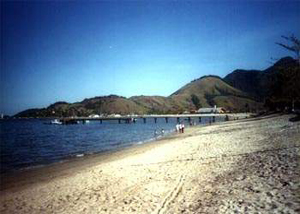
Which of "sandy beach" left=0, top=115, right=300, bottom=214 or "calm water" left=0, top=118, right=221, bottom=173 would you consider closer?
"sandy beach" left=0, top=115, right=300, bottom=214

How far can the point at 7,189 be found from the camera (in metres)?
17.3

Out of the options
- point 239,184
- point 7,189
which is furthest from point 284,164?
point 7,189

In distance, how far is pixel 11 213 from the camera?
12086 mm

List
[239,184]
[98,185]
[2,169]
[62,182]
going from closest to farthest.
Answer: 1. [239,184]
2. [98,185]
3. [62,182]
4. [2,169]

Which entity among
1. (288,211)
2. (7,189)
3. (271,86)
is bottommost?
(7,189)

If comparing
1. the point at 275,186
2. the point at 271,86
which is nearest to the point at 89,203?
the point at 275,186

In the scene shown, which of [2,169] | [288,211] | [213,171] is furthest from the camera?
[2,169]

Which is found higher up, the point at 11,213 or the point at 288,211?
the point at 288,211

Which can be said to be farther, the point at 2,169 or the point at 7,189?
the point at 2,169

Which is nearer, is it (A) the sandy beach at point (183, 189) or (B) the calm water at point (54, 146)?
(A) the sandy beach at point (183, 189)

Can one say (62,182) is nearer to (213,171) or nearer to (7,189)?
(7,189)

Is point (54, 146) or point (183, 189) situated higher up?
point (183, 189)

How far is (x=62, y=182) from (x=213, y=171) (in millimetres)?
8453

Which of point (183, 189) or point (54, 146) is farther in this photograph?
point (54, 146)
